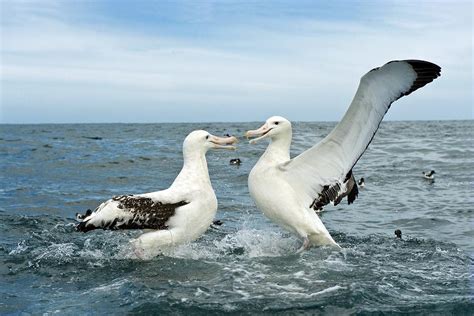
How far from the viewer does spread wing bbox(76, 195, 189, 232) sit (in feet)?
22.1

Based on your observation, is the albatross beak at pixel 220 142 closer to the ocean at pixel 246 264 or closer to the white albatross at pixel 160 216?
the white albatross at pixel 160 216

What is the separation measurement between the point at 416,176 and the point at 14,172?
1057 centimetres

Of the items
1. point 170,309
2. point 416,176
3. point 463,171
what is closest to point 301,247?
point 170,309

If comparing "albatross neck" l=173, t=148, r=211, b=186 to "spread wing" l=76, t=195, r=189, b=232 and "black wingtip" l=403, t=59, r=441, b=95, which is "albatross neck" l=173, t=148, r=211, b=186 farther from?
"black wingtip" l=403, t=59, r=441, b=95

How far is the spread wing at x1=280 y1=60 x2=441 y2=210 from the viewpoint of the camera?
256 inches

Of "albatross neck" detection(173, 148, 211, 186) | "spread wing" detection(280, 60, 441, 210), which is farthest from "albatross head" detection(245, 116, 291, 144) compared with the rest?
"albatross neck" detection(173, 148, 211, 186)

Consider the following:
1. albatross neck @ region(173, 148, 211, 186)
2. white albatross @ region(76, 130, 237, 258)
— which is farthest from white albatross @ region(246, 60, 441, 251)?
white albatross @ region(76, 130, 237, 258)

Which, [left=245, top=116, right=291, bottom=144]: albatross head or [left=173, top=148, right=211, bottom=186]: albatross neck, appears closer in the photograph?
[left=173, top=148, right=211, bottom=186]: albatross neck

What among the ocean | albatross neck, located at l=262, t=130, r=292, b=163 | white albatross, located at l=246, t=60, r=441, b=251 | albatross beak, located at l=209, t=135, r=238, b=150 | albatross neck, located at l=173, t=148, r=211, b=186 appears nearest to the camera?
the ocean

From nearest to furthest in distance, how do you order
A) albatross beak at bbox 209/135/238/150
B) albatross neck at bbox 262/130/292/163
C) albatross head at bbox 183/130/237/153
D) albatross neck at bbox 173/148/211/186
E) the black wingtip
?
the black wingtip
albatross neck at bbox 173/148/211/186
albatross head at bbox 183/130/237/153
albatross beak at bbox 209/135/238/150
albatross neck at bbox 262/130/292/163

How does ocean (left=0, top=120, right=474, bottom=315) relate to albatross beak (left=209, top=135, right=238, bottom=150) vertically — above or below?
below

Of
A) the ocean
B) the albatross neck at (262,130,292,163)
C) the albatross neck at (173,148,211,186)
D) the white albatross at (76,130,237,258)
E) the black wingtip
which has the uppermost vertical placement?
the black wingtip

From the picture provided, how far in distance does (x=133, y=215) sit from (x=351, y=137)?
2.48 meters

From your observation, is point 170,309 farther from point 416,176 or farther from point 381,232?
point 416,176
